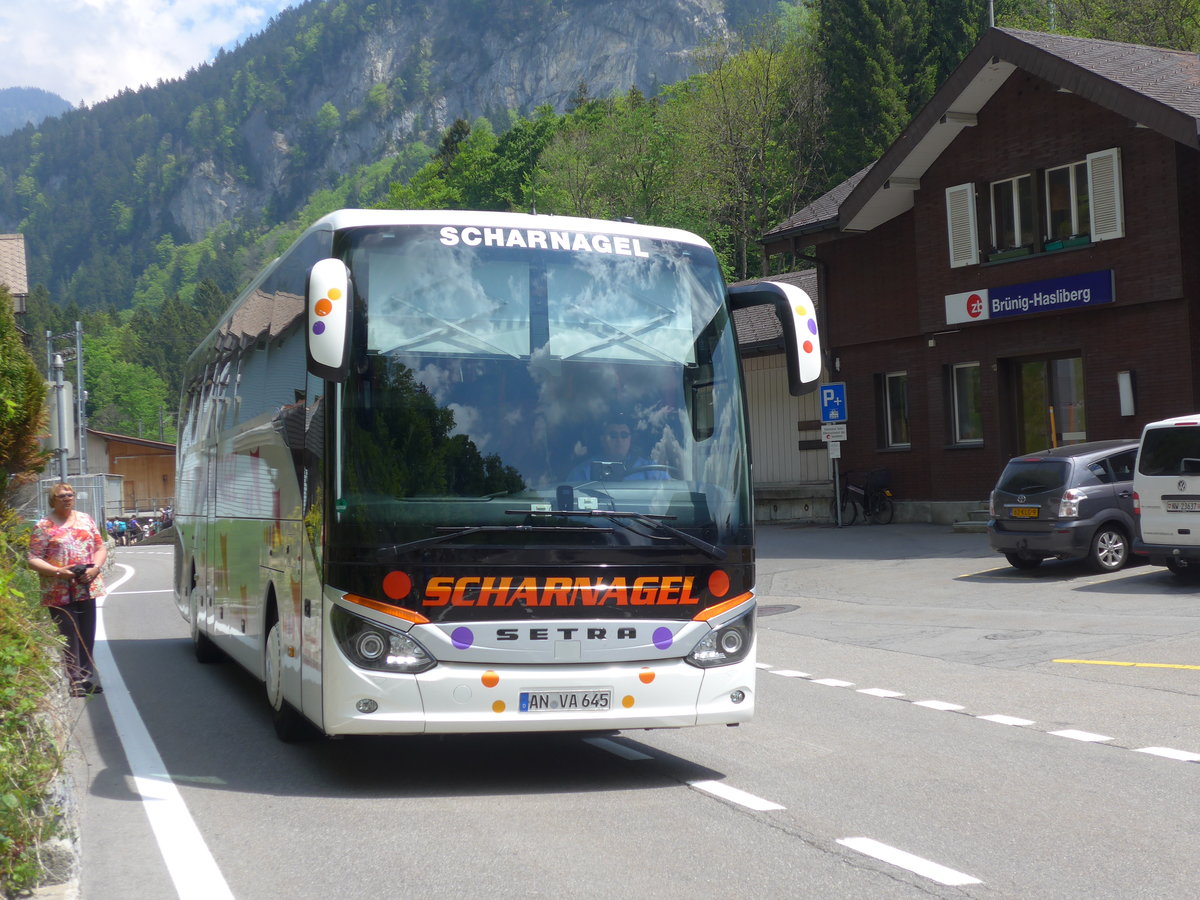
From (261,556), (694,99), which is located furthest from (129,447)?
(261,556)

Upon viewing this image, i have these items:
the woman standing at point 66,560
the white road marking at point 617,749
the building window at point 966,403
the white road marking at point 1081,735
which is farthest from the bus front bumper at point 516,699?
the building window at point 966,403

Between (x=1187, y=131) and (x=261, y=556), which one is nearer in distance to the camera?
(x=261, y=556)

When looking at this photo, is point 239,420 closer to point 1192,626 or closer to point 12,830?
point 12,830

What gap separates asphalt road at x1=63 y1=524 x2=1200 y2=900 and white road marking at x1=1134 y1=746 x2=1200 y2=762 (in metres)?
0.04

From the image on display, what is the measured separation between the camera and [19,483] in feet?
43.9

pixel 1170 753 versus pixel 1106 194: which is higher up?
pixel 1106 194

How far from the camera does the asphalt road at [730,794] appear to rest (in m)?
5.78

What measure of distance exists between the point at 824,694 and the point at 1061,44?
729 inches

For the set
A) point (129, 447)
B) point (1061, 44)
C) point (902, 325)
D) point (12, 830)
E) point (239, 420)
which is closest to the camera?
point (12, 830)

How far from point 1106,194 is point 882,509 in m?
8.31

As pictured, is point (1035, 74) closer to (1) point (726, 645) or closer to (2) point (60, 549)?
(2) point (60, 549)

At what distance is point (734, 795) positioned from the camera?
7.36 meters

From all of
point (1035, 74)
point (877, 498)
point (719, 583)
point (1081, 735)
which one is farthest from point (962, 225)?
point (719, 583)

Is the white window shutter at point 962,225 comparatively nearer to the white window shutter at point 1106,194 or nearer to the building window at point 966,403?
the building window at point 966,403
